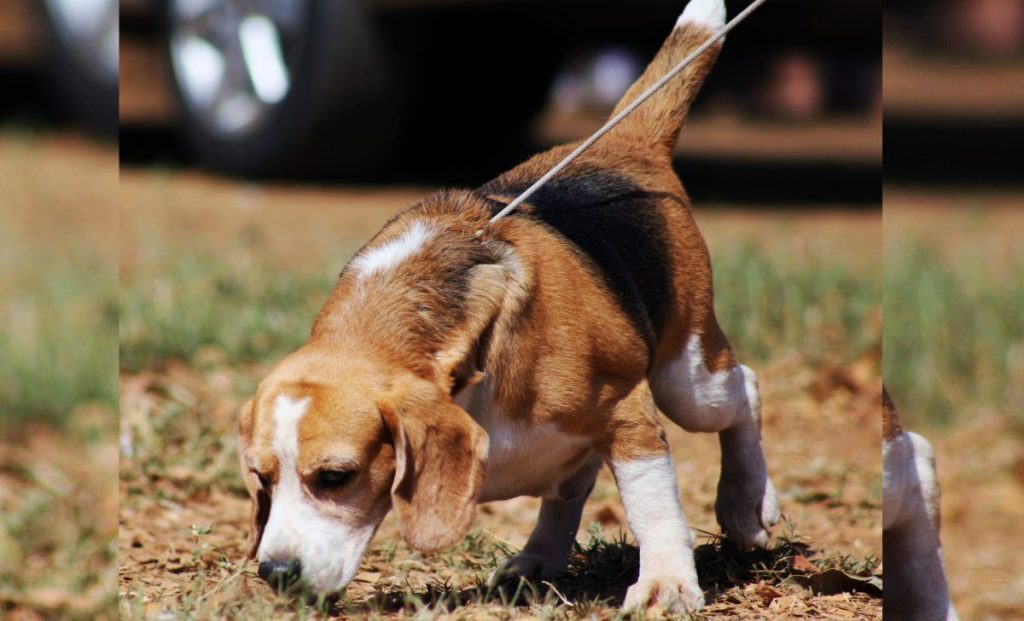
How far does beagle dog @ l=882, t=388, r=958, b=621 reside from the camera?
2.56 metres

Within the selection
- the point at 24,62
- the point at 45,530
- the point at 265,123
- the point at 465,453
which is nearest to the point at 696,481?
the point at 465,453

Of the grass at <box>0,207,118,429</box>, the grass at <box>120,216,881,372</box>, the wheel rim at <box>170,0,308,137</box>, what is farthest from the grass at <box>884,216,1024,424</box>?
the wheel rim at <box>170,0,308,137</box>

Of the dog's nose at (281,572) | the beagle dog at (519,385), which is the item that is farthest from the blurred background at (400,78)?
the dog's nose at (281,572)

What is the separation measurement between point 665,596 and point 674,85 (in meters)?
1.31

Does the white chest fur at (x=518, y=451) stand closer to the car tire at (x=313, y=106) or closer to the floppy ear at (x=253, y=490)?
the floppy ear at (x=253, y=490)

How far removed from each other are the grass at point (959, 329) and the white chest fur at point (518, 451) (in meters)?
0.96

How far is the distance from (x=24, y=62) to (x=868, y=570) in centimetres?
1308

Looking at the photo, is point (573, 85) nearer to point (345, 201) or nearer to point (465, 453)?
point (345, 201)

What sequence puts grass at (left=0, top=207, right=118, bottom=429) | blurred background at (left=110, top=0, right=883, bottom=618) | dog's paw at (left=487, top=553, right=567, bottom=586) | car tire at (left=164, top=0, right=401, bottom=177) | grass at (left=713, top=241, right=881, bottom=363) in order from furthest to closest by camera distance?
1. car tire at (left=164, top=0, right=401, bottom=177)
2. grass at (left=0, top=207, right=118, bottom=429)
3. grass at (left=713, top=241, right=881, bottom=363)
4. blurred background at (left=110, top=0, right=883, bottom=618)
5. dog's paw at (left=487, top=553, right=567, bottom=586)

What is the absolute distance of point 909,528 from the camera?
2709 mm

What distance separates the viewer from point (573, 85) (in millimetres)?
14641

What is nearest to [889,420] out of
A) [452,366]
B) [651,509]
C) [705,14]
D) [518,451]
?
[651,509]

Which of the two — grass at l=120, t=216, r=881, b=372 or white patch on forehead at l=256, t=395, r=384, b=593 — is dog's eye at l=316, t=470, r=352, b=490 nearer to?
white patch on forehead at l=256, t=395, r=384, b=593

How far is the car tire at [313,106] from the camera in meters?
6.98
